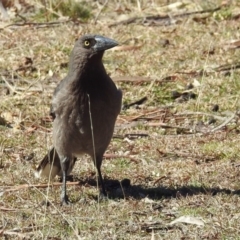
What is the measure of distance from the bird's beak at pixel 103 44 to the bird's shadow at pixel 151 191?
1.10 m

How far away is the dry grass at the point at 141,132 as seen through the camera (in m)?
5.83

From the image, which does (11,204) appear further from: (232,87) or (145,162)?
(232,87)

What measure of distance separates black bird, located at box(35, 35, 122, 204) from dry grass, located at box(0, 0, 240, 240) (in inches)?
16.5

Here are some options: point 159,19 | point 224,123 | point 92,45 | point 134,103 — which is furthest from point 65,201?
point 159,19

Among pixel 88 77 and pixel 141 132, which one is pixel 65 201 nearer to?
pixel 88 77

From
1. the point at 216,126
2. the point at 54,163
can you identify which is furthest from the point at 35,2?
the point at 54,163

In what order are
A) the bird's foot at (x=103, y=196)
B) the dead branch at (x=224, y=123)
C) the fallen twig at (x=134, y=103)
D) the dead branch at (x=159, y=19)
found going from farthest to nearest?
the dead branch at (x=159, y=19), the fallen twig at (x=134, y=103), the dead branch at (x=224, y=123), the bird's foot at (x=103, y=196)

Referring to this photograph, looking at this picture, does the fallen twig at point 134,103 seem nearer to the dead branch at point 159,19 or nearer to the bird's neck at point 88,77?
the bird's neck at point 88,77

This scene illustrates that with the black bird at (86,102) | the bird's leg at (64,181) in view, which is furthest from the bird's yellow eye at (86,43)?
the bird's leg at (64,181)

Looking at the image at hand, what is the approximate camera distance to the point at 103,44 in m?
6.29

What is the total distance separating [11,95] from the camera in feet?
30.3

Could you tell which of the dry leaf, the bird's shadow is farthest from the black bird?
the dry leaf

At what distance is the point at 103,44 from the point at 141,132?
2.02 meters

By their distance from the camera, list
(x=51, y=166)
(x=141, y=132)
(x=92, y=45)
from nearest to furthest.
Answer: (x=92, y=45) → (x=51, y=166) → (x=141, y=132)
